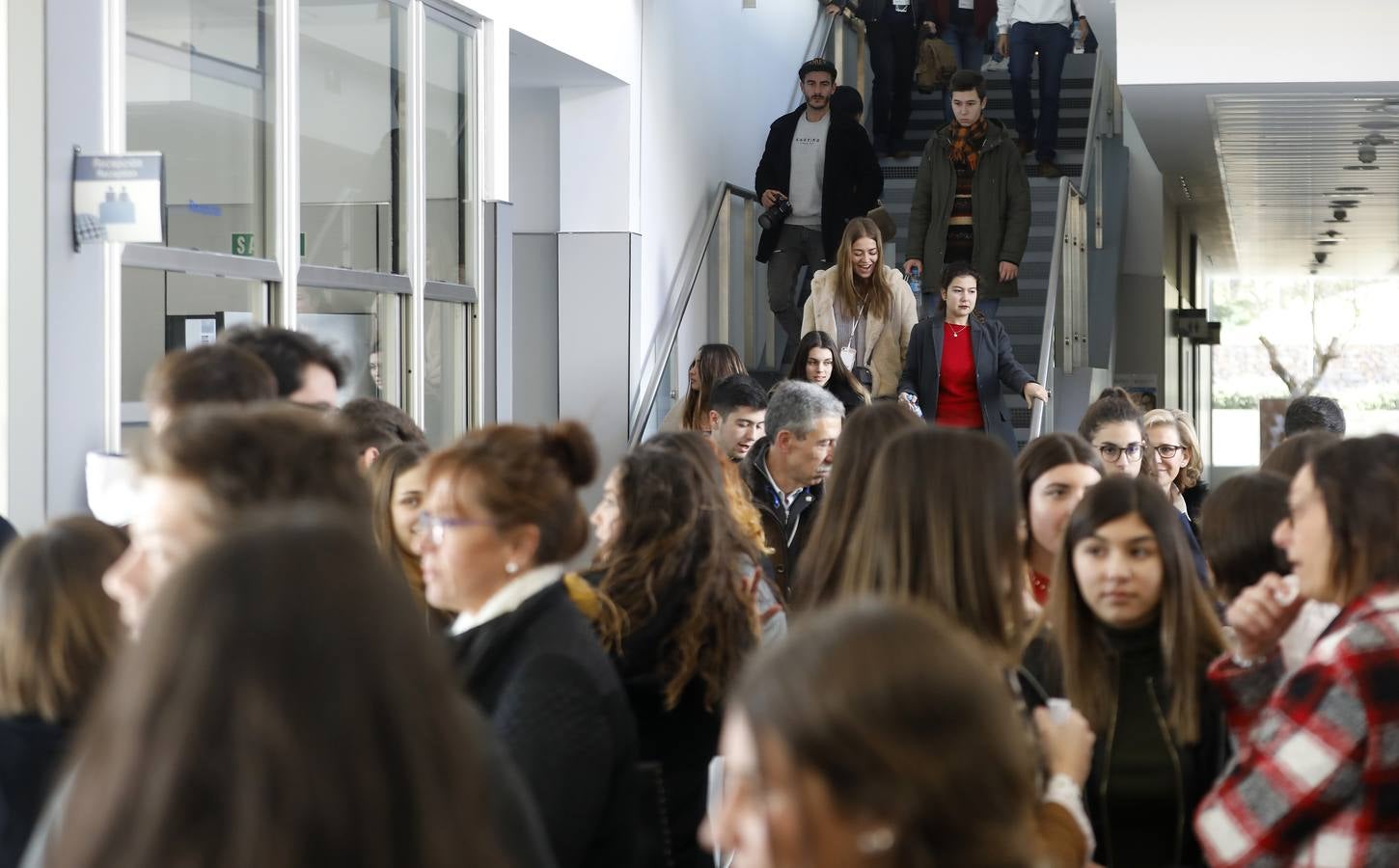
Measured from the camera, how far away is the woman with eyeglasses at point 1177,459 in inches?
248

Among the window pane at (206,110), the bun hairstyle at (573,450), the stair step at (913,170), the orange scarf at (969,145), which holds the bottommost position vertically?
the bun hairstyle at (573,450)

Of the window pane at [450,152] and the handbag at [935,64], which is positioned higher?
the handbag at [935,64]

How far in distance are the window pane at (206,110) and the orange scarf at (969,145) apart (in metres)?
4.73

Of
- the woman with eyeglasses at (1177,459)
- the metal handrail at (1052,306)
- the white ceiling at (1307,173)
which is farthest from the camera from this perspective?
the white ceiling at (1307,173)

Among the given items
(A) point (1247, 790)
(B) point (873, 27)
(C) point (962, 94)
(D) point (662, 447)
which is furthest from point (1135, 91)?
(A) point (1247, 790)

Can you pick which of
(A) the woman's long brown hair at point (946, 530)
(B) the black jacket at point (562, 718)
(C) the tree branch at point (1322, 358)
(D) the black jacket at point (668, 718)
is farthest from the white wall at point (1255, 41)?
(C) the tree branch at point (1322, 358)

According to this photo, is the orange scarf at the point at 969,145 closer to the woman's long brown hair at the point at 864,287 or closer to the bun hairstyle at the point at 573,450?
the woman's long brown hair at the point at 864,287

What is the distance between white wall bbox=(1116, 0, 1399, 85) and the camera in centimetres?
963

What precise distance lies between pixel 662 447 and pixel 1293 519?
1306 millimetres

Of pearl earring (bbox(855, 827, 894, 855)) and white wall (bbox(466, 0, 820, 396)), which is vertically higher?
white wall (bbox(466, 0, 820, 396))

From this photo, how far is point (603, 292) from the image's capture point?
10367 millimetres

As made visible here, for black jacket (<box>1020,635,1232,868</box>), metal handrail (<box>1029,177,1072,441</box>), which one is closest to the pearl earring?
black jacket (<box>1020,635,1232,868</box>)

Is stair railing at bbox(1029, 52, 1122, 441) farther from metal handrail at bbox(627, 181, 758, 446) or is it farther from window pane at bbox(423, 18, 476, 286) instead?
window pane at bbox(423, 18, 476, 286)

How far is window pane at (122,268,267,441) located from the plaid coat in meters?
3.93
